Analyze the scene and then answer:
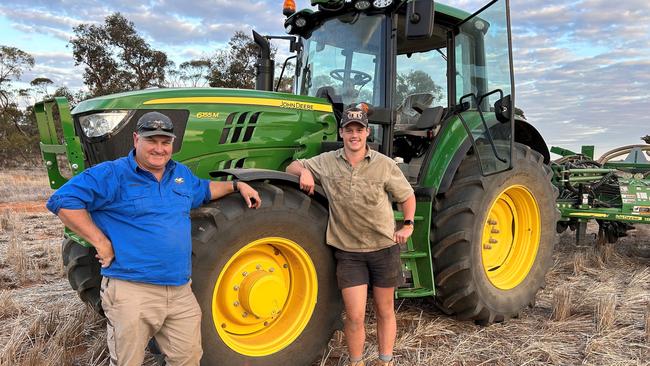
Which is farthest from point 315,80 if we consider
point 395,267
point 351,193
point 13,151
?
point 13,151

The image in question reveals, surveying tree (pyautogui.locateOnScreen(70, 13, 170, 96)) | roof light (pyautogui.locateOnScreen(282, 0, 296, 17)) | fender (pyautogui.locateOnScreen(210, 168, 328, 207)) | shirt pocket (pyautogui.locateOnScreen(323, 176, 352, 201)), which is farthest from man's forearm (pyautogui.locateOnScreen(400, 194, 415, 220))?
tree (pyautogui.locateOnScreen(70, 13, 170, 96))

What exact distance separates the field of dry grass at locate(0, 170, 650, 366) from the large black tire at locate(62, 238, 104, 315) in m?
0.34

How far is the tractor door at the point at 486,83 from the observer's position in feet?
14.2

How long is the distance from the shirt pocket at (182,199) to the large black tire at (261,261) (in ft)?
0.53

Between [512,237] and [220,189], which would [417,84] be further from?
[220,189]

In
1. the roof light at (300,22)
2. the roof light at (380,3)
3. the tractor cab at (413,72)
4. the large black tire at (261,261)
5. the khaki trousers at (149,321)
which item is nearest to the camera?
the khaki trousers at (149,321)

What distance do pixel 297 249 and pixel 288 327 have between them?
525 millimetres

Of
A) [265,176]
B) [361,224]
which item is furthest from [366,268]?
[265,176]

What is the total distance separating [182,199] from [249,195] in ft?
1.30

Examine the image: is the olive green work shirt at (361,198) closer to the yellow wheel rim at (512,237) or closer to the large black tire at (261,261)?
the large black tire at (261,261)

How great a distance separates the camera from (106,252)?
8.39 ft

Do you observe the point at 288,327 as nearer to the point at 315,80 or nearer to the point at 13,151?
the point at 315,80

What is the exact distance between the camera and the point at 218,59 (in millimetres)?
27031

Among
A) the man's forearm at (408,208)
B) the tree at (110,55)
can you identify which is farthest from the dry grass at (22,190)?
the man's forearm at (408,208)
